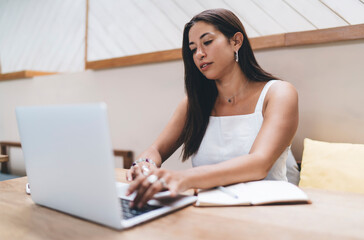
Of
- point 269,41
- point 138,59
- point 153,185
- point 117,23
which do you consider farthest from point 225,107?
point 117,23

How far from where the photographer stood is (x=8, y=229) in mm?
632

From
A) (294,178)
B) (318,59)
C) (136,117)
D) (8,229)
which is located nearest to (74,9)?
(136,117)

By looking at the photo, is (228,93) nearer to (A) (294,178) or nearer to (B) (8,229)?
(A) (294,178)

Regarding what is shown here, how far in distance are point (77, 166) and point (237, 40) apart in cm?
101

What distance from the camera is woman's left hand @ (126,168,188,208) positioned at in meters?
0.69

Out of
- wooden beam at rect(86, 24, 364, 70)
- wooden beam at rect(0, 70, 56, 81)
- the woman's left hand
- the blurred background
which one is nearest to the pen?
the woman's left hand

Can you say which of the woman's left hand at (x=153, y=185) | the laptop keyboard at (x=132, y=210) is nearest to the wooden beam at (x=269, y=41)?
the woman's left hand at (x=153, y=185)

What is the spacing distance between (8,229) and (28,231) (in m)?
0.05

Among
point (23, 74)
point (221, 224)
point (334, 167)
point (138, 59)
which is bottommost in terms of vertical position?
point (334, 167)

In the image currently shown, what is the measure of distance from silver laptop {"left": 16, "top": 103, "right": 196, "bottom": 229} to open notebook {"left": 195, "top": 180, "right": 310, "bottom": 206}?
5 cm

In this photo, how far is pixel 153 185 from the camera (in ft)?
2.27

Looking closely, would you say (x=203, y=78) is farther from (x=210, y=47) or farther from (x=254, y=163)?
(x=254, y=163)

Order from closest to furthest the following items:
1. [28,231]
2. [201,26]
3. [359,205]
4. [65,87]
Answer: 1. [28,231]
2. [359,205]
3. [201,26]
4. [65,87]

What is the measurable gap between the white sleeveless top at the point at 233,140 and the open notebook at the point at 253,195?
1.51 ft
